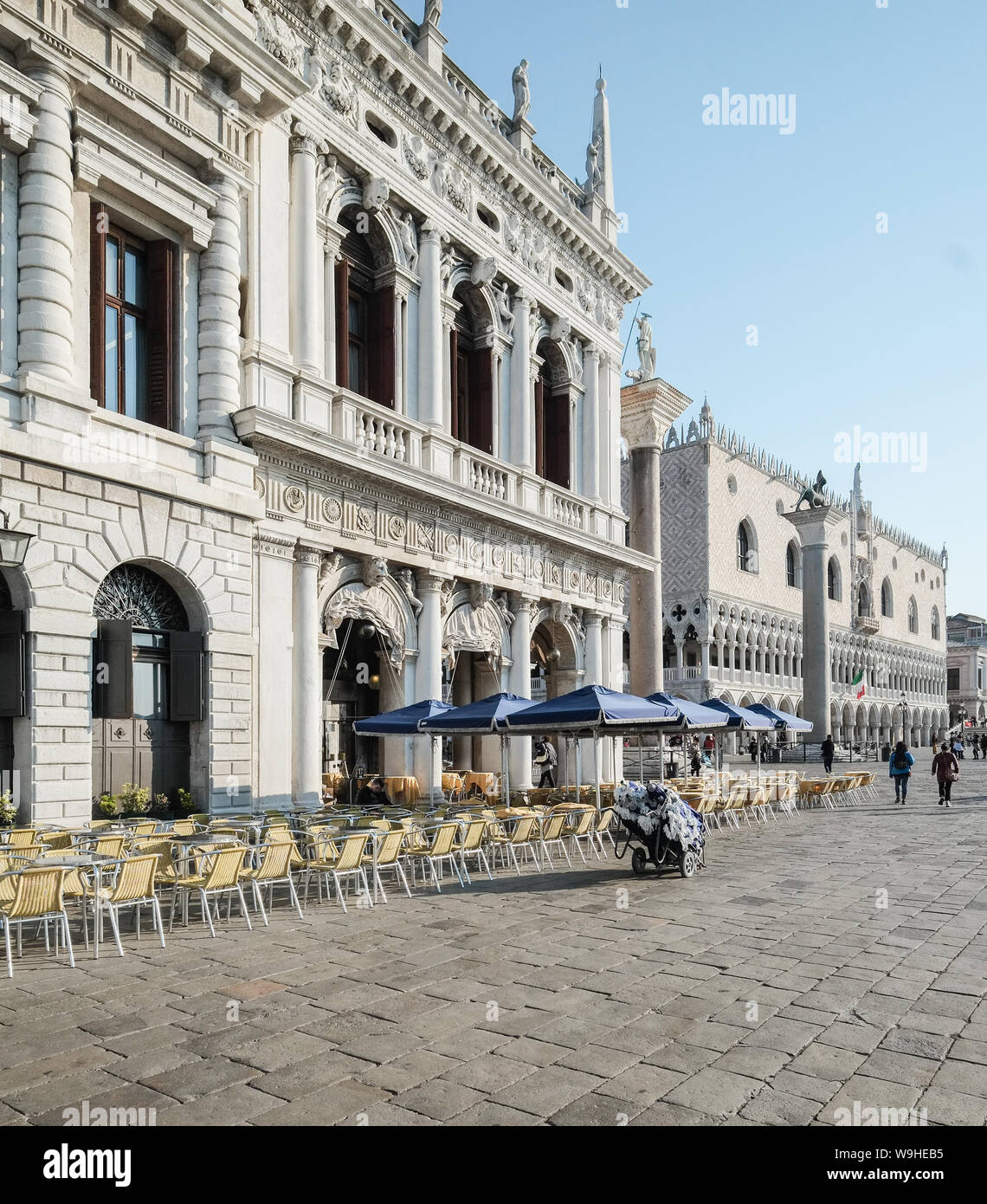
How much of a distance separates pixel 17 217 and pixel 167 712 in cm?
610

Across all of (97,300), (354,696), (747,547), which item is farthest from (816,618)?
(97,300)

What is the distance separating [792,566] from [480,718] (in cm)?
4677

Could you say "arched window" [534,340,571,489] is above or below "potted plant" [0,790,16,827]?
above

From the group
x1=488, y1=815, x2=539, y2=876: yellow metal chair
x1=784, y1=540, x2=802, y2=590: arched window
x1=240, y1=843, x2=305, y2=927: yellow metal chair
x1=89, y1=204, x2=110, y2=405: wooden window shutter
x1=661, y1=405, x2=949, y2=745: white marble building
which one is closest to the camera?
x1=240, y1=843, x2=305, y2=927: yellow metal chair

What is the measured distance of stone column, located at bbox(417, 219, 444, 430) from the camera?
1852 cm

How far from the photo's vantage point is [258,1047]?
5.37 meters

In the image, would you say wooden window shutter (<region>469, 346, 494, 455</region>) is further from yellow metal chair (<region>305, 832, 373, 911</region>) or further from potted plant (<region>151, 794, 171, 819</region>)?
yellow metal chair (<region>305, 832, 373, 911</region>)

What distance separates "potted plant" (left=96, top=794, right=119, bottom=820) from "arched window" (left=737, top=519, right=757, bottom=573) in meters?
43.5

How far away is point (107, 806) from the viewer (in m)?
11.9

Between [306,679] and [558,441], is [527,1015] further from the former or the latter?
[558,441]

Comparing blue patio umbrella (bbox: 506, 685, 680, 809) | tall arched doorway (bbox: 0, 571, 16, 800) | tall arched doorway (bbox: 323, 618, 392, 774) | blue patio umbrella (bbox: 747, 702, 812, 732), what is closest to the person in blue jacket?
blue patio umbrella (bbox: 747, 702, 812, 732)

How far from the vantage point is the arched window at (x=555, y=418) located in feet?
78.4

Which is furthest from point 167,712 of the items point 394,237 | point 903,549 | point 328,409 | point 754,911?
point 903,549

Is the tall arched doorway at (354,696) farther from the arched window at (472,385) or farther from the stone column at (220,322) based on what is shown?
the stone column at (220,322)
